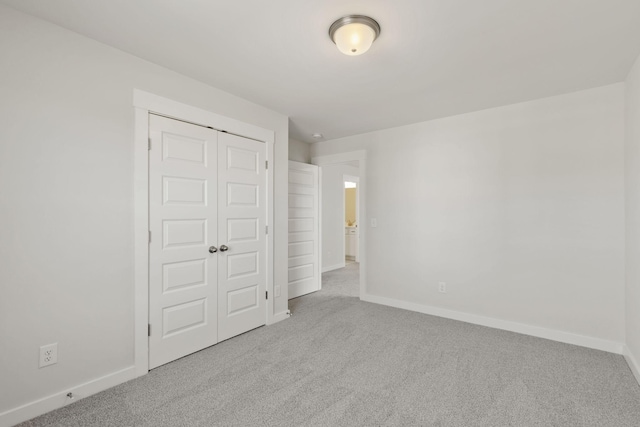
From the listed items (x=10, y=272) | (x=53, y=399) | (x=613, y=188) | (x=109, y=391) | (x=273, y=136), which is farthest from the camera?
(x=273, y=136)

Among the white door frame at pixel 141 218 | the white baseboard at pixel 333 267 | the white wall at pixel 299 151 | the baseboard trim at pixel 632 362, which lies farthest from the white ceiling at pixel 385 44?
the white baseboard at pixel 333 267

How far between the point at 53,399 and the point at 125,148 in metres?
1.80

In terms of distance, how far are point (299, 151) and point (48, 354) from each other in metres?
3.86

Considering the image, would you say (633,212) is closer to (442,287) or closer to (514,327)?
(514,327)

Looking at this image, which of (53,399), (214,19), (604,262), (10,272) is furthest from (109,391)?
(604,262)

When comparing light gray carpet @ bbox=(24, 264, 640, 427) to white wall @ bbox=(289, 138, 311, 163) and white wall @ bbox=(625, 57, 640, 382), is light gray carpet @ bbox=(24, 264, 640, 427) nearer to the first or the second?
white wall @ bbox=(625, 57, 640, 382)

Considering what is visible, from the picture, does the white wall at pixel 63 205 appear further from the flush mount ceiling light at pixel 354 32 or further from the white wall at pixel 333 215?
the white wall at pixel 333 215

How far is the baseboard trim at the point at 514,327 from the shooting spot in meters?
2.75

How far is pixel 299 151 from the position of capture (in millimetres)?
4883

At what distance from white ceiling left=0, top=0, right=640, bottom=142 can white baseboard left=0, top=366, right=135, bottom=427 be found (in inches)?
97.8

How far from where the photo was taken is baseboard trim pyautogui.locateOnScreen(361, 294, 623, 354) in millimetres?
2754

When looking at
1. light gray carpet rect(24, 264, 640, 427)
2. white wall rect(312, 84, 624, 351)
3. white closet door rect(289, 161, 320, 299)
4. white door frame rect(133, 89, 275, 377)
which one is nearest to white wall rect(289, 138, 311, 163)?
white closet door rect(289, 161, 320, 299)

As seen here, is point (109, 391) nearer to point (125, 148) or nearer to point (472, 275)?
point (125, 148)

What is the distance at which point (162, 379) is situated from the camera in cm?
226
